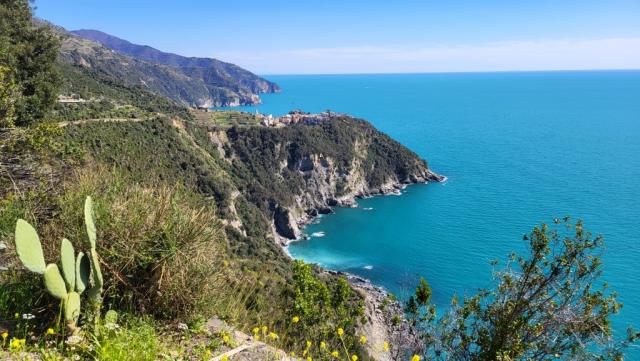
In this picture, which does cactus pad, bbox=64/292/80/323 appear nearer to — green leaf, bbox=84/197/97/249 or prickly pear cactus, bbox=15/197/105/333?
prickly pear cactus, bbox=15/197/105/333

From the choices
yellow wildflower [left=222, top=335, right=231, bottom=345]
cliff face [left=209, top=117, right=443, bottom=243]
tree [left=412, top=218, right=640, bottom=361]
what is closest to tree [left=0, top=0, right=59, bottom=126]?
yellow wildflower [left=222, top=335, right=231, bottom=345]

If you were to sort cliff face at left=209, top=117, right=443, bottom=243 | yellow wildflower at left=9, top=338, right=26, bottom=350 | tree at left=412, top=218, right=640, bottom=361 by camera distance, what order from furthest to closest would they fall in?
cliff face at left=209, top=117, right=443, bottom=243 < tree at left=412, top=218, right=640, bottom=361 < yellow wildflower at left=9, top=338, right=26, bottom=350

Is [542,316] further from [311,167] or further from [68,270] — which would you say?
[311,167]

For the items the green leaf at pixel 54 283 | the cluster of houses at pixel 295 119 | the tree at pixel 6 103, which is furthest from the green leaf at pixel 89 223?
the cluster of houses at pixel 295 119

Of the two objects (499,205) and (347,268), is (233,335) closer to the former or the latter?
(347,268)

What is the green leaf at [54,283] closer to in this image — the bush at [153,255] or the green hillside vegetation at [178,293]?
the green hillside vegetation at [178,293]

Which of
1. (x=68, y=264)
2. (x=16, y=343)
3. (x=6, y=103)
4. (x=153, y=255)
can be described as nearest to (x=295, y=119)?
(x=6, y=103)

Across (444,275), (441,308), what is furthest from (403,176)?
(441,308)
